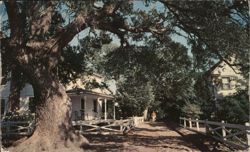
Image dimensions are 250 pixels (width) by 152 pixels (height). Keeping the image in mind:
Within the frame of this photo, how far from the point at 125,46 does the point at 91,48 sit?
13.4 ft

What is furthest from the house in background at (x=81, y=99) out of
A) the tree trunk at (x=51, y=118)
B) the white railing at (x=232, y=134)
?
the tree trunk at (x=51, y=118)

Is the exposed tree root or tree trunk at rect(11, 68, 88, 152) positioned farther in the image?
tree trunk at rect(11, 68, 88, 152)

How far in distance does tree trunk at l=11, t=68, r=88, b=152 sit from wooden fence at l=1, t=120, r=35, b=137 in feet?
19.4

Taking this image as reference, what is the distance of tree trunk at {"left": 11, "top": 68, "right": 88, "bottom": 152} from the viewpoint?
15.1 meters

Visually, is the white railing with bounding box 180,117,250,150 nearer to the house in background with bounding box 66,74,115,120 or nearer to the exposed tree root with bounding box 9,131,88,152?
the exposed tree root with bounding box 9,131,88,152

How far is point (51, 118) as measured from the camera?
15.5 m

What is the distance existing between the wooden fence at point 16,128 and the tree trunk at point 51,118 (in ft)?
19.4

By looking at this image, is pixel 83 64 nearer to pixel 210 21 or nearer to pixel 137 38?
pixel 137 38

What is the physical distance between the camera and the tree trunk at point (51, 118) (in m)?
15.1

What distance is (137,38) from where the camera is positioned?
2133 cm

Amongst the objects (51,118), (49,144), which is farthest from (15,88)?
(49,144)

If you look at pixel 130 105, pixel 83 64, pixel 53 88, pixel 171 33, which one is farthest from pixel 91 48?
pixel 130 105

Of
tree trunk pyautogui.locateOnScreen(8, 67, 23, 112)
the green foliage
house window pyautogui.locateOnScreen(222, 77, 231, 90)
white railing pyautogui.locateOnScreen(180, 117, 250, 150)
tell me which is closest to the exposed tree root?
white railing pyautogui.locateOnScreen(180, 117, 250, 150)

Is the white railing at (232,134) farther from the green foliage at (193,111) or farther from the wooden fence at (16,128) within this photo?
the green foliage at (193,111)
